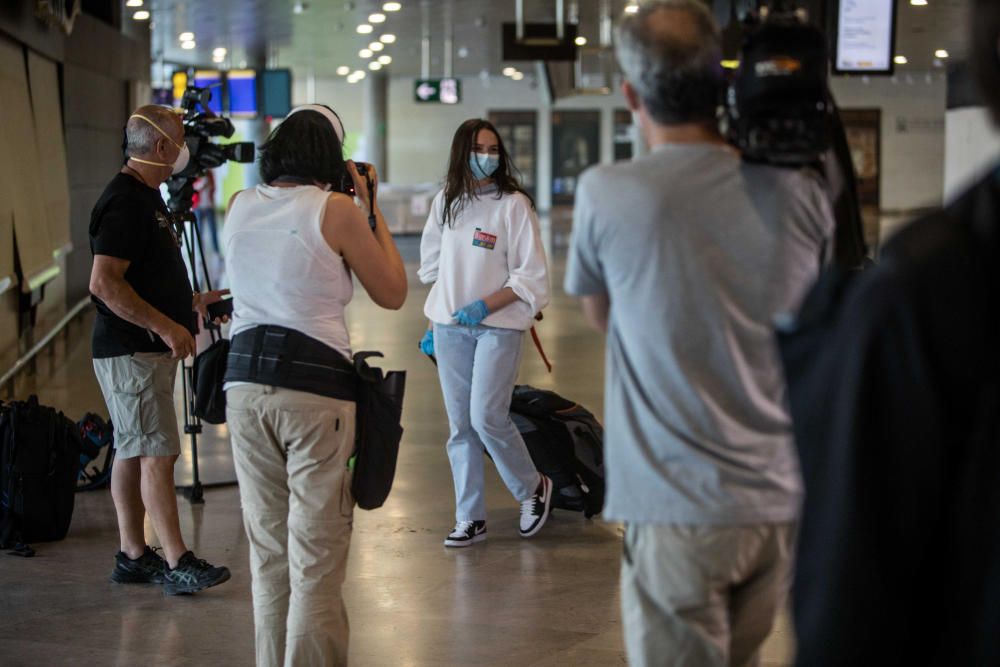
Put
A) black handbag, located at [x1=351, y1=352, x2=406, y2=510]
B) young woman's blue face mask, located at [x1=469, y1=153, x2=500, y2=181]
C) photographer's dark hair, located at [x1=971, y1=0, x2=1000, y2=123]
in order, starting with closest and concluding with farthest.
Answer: photographer's dark hair, located at [x1=971, y1=0, x2=1000, y2=123], black handbag, located at [x1=351, y1=352, x2=406, y2=510], young woman's blue face mask, located at [x1=469, y1=153, x2=500, y2=181]

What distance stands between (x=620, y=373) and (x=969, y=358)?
101 centimetres

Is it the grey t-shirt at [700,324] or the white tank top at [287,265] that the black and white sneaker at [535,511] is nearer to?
the white tank top at [287,265]

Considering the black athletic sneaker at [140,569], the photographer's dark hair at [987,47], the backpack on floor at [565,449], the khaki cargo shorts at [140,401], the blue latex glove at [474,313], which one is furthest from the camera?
the backpack on floor at [565,449]

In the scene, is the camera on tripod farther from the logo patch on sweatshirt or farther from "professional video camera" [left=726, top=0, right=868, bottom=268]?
"professional video camera" [left=726, top=0, right=868, bottom=268]

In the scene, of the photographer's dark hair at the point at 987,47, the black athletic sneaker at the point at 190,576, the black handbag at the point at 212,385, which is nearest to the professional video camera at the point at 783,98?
the photographer's dark hair at the point at 987,47

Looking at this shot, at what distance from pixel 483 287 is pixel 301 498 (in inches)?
76.1

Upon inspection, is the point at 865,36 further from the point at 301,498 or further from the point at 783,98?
the point at 783,98

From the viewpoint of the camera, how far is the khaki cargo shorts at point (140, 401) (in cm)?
459

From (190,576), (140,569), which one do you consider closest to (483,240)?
(190,576)

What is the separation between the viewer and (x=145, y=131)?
458 cm

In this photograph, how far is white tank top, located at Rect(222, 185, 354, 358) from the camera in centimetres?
325

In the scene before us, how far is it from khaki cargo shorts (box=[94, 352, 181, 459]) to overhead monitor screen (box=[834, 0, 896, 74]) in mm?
7587

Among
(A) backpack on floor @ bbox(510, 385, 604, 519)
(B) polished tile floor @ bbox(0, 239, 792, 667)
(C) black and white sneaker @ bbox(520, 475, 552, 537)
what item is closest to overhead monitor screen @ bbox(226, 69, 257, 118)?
(B) polished tile floor @ bbox(0, 239, 792, 667)

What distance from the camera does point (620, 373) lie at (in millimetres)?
2215
